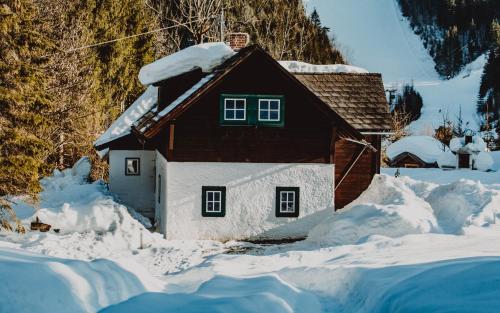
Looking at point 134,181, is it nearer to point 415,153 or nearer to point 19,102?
point 19,102

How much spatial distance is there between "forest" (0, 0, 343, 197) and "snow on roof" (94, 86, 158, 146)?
92.6 inches

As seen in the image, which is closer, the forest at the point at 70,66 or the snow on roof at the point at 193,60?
the forest at the point at 70,66

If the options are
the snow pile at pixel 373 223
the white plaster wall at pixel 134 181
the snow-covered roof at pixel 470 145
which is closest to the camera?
the snow pile at pixel 373 223

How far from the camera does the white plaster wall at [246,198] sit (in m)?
19.5

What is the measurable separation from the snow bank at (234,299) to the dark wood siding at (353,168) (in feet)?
37.6

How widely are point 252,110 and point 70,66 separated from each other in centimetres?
1594

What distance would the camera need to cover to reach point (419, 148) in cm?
5325

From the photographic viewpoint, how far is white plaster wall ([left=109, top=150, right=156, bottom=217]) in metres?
23.5

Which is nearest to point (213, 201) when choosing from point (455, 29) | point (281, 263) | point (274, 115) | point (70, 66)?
point (274, 115)

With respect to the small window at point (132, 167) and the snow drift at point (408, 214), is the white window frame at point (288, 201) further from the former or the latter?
the small window at point (132, 167)

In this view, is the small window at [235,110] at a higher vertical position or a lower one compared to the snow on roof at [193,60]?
lower

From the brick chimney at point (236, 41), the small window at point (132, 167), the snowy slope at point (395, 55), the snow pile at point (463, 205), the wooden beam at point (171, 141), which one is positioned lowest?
the snow pile at point (463, 205)

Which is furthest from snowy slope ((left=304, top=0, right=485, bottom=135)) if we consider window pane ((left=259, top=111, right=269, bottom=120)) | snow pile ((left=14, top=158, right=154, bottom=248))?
snow pile ((left=14, top=158, right=154, bottom=248))

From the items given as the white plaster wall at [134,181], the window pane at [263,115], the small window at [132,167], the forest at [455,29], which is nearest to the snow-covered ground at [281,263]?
the white plaster wall at [134,181]
